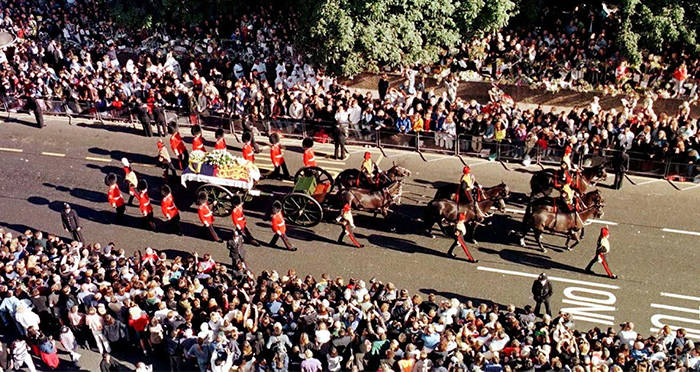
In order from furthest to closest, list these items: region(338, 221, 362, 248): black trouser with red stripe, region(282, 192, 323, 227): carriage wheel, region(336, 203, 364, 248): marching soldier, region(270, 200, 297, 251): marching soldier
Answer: region(282, 192, 323, 227): carriage wheel
region(338, 221, 362, 248): black trouser with red stripe
region(336, 203, 364, 248): marching soldier
region(270, 200, 297, 251): marching soldier

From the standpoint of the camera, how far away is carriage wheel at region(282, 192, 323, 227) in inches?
699

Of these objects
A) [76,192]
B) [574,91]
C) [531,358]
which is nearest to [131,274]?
[76,192]

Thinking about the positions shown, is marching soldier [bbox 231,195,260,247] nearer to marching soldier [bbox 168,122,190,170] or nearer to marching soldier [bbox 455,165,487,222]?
marching soldier [bbox 168,122,190,170]

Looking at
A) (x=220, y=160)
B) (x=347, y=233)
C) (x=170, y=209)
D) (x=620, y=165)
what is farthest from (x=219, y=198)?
(x=620, y=165)

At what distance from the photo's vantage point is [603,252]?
15.9 metres

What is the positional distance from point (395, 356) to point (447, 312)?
5.88ft

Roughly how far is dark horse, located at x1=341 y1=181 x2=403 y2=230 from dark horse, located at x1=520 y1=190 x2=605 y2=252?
11.4 feet

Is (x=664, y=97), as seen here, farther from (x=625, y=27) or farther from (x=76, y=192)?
(x=76, y=192)

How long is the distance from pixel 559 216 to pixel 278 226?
703 cm

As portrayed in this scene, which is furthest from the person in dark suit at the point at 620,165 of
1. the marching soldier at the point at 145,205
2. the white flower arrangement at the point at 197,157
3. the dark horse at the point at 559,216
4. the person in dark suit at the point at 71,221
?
the person in dark suit at the point at 71,221

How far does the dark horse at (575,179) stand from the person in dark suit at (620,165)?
66cm

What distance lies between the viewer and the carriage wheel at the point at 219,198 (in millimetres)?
18250

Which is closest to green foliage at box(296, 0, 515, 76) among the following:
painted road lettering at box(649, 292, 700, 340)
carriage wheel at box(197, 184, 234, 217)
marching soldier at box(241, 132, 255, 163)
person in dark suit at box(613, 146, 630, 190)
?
marching soldier at box(241, 132, 255, 163)

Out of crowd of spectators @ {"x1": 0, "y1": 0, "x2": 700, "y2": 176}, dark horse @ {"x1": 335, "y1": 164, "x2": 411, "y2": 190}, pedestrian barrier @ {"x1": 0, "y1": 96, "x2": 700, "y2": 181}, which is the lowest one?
dark horse @ {"x1": 335, "y1": 164, "x2": 411, "y2": 190}
